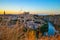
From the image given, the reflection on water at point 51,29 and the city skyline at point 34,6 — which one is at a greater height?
the city skyline at point 34,6

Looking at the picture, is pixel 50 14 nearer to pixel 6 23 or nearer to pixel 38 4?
pixel 38 4

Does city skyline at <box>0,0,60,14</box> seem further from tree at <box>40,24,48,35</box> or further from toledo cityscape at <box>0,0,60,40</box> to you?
tree at <box>40,24,48,35</box>

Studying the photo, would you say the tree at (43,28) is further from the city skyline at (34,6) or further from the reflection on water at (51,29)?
the city skyline at (34,6)

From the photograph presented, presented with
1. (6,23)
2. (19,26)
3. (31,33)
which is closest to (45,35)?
(31,33)

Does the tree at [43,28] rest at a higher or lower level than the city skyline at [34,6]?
lower

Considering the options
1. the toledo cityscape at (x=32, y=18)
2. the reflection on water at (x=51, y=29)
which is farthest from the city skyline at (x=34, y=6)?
the reflection on water at (x=51, y=29)

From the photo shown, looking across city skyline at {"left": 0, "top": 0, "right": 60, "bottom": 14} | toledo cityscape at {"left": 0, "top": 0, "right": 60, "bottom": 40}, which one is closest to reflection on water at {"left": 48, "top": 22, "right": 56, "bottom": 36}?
toledo cityscape at {"left": 0, "top": 0, "right": 60, "bottom": 40}

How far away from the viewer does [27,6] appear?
339cm

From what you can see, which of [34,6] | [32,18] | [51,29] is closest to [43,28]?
[51,29]

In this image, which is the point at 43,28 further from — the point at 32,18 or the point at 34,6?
the point at 34,6

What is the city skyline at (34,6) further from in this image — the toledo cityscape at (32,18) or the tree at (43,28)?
the tree at (43,28)

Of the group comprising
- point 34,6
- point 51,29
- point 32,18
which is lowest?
point 51,29

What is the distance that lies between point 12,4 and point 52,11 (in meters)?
0.76

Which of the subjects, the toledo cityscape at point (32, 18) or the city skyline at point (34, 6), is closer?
the toledo cityscape at point (32, 18)
